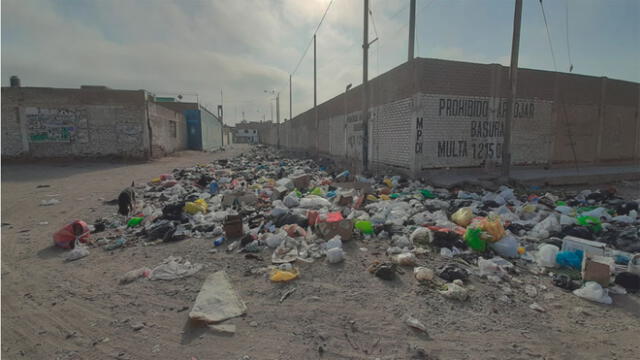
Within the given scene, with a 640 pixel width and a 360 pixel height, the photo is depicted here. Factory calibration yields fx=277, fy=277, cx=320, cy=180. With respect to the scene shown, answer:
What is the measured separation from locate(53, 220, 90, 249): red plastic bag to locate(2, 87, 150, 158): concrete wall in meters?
12.4

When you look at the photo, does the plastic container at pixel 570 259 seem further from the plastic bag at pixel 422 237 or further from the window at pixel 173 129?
the window at pixel 173 129

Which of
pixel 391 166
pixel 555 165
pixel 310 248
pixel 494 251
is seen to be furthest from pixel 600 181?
pixel 310 248

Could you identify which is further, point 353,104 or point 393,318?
point 353,104

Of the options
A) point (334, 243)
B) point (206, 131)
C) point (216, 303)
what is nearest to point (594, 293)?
point (334, 243)

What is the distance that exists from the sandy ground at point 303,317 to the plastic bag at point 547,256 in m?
0.27

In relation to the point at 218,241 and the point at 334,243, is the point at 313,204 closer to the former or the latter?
the point at 334,243

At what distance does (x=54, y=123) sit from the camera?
13.2m

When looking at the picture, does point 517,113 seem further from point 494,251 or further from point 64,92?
point 64,92

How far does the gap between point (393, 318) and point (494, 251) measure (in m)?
1.91

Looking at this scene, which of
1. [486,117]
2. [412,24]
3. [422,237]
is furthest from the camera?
[486,117]

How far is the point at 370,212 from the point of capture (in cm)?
489

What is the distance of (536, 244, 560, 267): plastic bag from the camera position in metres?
3.02

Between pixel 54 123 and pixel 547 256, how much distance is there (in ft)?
60.8

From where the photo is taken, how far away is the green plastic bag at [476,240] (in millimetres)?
3238
